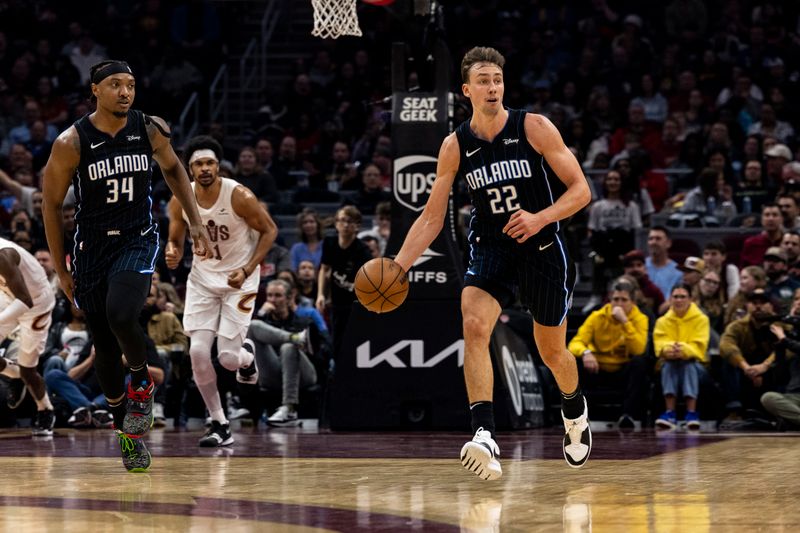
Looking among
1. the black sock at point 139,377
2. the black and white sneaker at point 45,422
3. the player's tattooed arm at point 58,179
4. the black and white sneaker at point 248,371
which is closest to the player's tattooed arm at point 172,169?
the player's tattooed arm at point 58,179

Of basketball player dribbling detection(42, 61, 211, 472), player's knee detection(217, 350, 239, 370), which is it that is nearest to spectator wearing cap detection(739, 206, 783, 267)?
player's knee detection(217, 350, 239, 370)

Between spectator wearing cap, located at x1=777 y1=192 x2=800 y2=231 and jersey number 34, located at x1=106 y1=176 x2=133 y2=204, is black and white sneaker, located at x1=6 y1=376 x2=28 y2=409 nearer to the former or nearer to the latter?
jersey number 34, located at x1=106 y1=176 x2=133 y2=204

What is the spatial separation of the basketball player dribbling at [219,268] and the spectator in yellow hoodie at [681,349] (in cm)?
408

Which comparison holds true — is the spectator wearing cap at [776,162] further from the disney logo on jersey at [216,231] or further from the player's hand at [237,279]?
the player's hand at [237,279]

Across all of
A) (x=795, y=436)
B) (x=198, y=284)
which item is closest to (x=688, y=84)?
(x=795, y=436)

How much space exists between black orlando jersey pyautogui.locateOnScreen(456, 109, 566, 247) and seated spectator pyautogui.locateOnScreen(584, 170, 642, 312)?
651cm

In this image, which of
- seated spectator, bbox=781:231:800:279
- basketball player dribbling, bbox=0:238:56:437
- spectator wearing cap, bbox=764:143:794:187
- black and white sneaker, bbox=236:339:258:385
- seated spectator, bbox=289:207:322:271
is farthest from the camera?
spectator wearing cap, bbox=764:143:794:187

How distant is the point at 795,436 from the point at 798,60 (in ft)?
30.6

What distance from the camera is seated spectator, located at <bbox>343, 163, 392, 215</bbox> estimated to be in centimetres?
1590

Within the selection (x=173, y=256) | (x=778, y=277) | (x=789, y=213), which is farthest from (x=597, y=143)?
(x=173, y=256)

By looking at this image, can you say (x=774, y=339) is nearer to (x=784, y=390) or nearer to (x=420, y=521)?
(x=784, y=390)

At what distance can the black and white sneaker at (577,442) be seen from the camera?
7184 mm

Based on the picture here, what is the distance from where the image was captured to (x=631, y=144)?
660 inches

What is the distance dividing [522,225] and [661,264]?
24.7 ft
